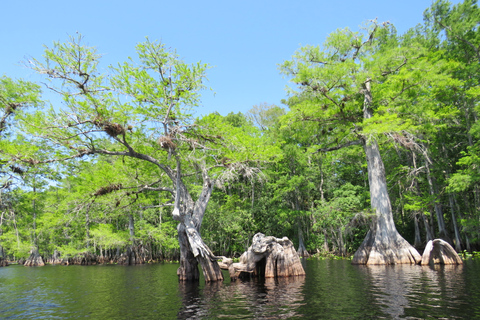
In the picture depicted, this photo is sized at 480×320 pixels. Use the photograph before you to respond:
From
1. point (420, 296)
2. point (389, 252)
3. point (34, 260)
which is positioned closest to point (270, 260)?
point (420, 296)

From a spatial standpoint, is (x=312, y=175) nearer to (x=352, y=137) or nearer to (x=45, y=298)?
(x=352, y=137)

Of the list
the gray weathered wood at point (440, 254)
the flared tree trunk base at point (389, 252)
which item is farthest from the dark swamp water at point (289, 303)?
the flared tree trunk base at point (389, 252)

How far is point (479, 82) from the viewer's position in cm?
2416

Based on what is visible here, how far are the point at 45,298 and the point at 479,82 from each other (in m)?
33.1

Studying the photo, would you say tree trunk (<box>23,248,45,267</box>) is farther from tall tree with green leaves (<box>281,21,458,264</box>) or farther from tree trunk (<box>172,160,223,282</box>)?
tall tree with green leaves (<box>281,21,458,264</box>)

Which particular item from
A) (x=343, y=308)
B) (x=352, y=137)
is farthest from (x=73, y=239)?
(x=343, y=308)

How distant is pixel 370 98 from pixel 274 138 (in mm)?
18327

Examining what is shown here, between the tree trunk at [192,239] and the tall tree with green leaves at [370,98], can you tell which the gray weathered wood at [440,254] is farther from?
the tree trunk at [192,239]

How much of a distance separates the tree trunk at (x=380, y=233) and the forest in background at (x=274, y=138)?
959mm

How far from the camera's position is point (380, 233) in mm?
20828

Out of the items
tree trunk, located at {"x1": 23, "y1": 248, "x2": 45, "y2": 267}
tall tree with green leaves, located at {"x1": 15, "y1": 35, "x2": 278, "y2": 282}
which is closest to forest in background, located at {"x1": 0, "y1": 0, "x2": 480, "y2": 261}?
tall tree with green leaves, located at {"x1": 15, "y1": 35, "x2": 278, "y2": 282}

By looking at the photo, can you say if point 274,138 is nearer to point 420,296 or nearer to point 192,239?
point 192,239

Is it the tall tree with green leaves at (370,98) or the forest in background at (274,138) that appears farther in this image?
the tall tree with green leaves at (370,98)

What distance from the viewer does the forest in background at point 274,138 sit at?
1469 centimetres
